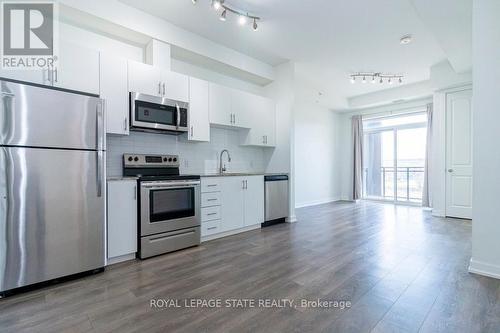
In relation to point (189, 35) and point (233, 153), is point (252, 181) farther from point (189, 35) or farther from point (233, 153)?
point (189, 35)

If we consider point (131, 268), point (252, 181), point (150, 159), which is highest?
point (150, 159)

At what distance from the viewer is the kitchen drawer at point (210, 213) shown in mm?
3372

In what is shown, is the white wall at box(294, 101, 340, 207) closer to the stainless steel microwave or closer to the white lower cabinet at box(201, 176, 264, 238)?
the white lower cabinet at box(201, 176, 264, 238)

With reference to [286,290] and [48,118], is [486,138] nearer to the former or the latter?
[286,290]

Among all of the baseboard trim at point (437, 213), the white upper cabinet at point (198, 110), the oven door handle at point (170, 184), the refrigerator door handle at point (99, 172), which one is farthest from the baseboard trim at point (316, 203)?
the refrigerator door handle at point (99, 172)

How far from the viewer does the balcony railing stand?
249 inches

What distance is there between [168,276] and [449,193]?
560 cm

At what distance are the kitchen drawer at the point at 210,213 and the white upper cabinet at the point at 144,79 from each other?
1.71 metres

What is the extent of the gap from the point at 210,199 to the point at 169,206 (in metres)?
0.64

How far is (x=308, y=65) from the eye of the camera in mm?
4762

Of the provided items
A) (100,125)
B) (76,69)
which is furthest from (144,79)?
(100,125)

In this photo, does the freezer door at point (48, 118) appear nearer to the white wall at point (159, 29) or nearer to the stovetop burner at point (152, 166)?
the stovetop burner at point (152, 166)

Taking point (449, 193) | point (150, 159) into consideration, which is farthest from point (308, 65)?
point (449, 193)

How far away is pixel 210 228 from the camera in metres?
3.45
